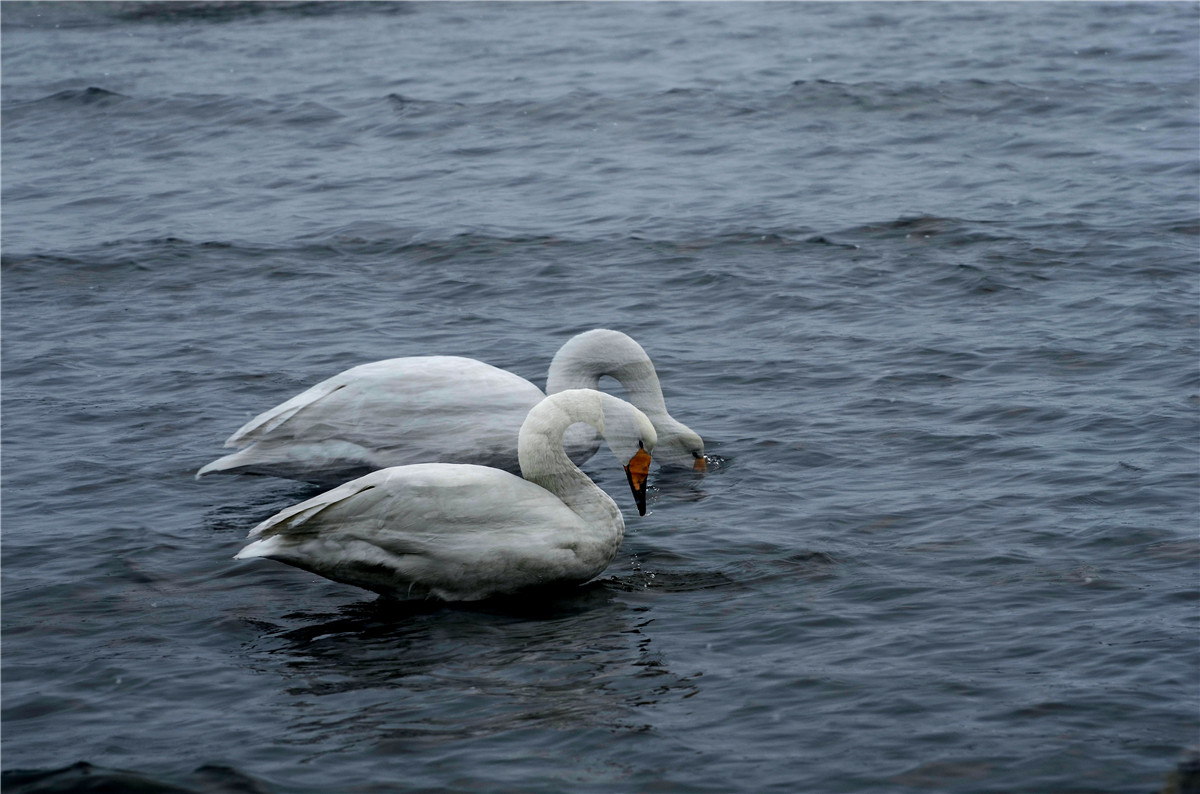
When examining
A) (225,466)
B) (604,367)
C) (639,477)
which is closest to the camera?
(639,477)

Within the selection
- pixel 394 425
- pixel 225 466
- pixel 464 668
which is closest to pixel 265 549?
pixel 464 668

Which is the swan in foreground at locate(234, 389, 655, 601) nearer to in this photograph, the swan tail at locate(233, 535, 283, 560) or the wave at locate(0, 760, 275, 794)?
the swan tail at locate(233, 535, 283, 560)

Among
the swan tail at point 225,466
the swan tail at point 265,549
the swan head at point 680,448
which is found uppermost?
the swan tail at point 265,549

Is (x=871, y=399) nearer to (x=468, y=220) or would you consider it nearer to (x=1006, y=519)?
(x=1006, y=519)

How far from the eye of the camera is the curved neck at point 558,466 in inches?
312

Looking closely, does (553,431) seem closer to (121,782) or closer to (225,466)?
(225,466)

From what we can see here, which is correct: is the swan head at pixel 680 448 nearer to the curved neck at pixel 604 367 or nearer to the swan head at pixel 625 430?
the curved neck at pixel 604 367

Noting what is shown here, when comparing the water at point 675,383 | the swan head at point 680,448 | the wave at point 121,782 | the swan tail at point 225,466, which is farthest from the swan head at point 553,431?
the wave at point 121,782

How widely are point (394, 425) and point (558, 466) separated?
→ 4.90 ft

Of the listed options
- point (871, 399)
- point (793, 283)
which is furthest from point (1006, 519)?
point (793, 283)

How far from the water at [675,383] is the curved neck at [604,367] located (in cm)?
68

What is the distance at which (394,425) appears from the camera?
9008 mm

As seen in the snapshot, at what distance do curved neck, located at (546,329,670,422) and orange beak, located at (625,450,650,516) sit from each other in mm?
1427

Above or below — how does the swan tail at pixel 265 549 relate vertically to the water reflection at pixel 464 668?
above
